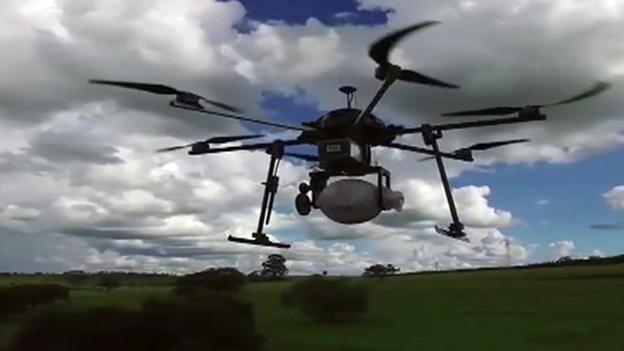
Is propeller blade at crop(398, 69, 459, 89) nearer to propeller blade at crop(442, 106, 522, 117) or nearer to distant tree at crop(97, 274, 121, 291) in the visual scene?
propeller blade at crop(442, 106, 522, 117)

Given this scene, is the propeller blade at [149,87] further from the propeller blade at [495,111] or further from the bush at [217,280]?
the bush at [217,280]

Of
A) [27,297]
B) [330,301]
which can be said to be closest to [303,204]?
[330,301]

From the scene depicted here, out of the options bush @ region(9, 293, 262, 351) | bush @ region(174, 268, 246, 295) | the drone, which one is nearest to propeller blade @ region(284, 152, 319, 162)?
the drone

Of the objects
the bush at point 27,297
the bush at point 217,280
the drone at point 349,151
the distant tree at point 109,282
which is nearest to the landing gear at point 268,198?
the drone at point 349,151

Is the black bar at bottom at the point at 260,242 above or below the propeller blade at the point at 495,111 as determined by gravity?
below

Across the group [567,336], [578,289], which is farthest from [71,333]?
[578,289]
